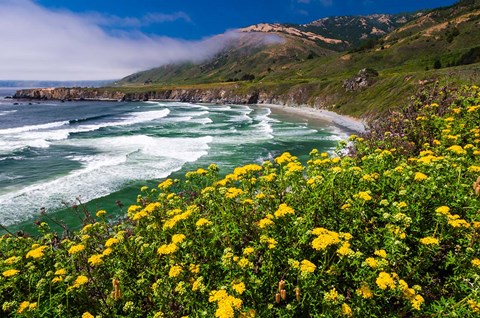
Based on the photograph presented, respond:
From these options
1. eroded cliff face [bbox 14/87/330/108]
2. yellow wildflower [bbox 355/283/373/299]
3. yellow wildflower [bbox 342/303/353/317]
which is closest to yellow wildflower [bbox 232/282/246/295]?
yellow wildflower [bbox 342/303/353/317]

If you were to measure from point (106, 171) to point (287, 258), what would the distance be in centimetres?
2752

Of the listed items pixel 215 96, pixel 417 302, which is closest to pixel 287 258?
pixel 417 302

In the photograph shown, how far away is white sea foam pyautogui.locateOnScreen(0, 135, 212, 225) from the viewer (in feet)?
71.6

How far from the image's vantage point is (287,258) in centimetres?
547

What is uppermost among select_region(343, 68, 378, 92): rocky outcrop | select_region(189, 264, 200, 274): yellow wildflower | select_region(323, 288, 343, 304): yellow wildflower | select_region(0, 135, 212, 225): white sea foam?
select_region(343, 68, 378, 92): rocky outcrop

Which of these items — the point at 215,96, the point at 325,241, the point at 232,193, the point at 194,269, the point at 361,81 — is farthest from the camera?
the point at 215,96

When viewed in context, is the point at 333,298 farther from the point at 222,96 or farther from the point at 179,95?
the point at 179,95

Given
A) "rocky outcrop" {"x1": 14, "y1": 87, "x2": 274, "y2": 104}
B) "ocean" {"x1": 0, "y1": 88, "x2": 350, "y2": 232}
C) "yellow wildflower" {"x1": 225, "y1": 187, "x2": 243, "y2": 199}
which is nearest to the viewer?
"yellow wildflower" {"x1": 225, "y1": 187, "x2": 243, "y2": 199}

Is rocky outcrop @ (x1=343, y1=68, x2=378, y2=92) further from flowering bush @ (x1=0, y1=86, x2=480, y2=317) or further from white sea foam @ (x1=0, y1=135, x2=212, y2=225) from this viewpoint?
flowering bush @ (x1=0, y1=86, x2=480, y2=317)

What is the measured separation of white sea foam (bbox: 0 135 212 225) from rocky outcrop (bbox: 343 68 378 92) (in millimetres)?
57400

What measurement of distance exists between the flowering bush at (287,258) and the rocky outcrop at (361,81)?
3339 inches

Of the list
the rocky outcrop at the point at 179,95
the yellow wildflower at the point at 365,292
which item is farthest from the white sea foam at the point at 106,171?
the rocky outcrop at the point at 179,95

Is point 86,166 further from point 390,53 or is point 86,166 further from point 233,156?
point 390,53

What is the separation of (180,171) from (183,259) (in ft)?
76.8
